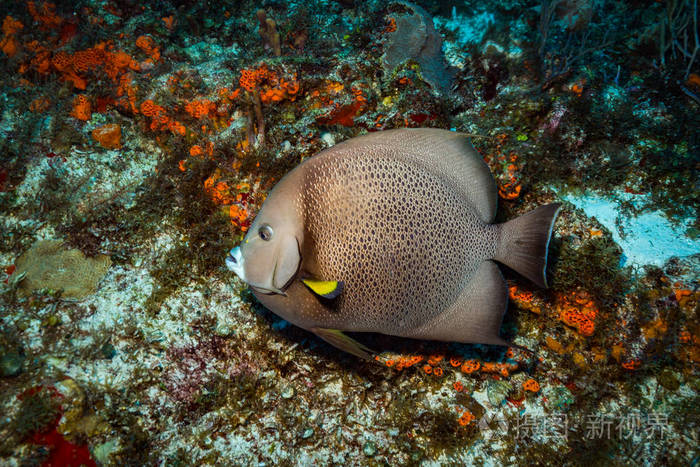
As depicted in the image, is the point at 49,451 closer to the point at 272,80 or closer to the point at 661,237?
the point at 272,80

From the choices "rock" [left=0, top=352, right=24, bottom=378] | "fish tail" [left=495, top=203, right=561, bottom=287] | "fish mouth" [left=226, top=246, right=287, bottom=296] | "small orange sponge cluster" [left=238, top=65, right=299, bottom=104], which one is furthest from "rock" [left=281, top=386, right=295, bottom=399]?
"small orange sponge cluster" [left=238, top=65, right=299, bottom=104]

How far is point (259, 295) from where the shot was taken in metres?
1.73

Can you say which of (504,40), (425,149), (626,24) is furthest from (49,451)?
(626,24)

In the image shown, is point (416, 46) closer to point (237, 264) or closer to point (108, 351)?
point (237, 264)

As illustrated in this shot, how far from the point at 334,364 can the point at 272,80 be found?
247 cm

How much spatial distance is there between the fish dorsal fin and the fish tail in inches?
6.5

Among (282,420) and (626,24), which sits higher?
(626,24)

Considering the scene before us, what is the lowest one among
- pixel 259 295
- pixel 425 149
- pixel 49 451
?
pixel 49 451

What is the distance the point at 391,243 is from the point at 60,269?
2.71 m

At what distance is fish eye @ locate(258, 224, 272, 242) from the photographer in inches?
62.1

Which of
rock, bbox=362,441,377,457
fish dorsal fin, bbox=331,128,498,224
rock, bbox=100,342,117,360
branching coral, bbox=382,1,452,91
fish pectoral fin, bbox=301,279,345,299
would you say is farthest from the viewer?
branching coral, bbox=382,1,452,91

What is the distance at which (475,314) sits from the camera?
6.24 feet

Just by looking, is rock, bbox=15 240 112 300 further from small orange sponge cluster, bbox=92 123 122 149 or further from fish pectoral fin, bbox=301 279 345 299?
fish pectoral fin, bbox=301 279 345 299

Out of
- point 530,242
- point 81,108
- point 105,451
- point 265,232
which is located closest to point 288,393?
point 105,451
